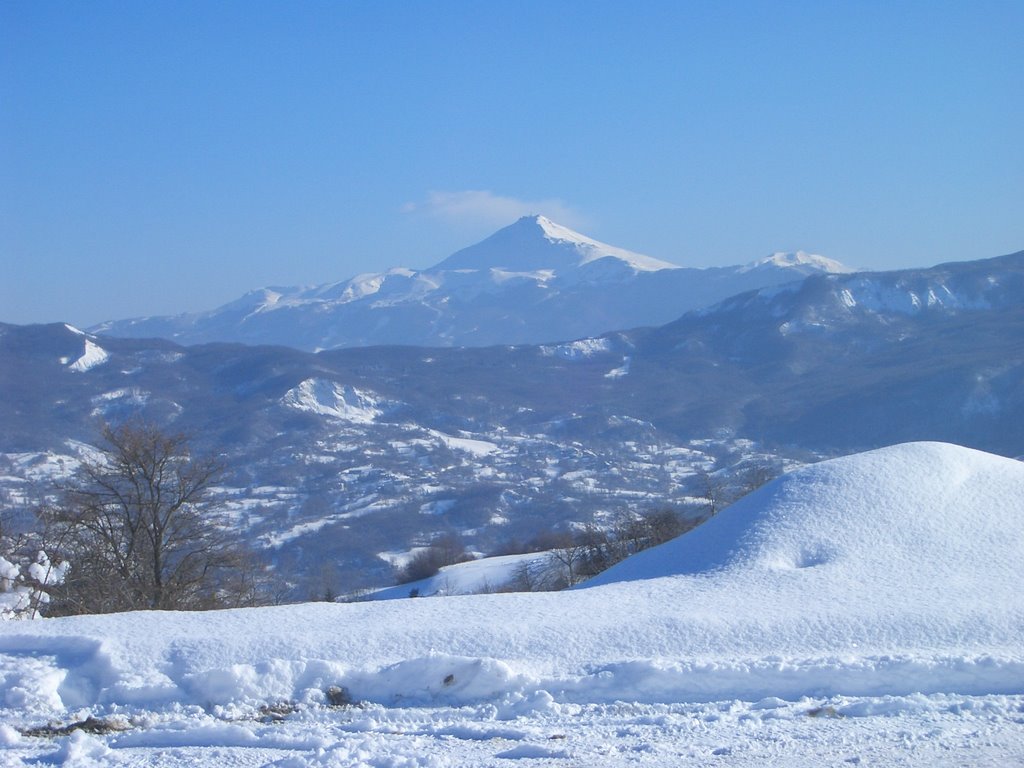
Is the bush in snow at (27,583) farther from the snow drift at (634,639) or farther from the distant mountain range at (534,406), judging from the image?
the distant mountain range at (534,406)

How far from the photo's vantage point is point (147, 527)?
1625cm

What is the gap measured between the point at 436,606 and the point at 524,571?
25943 mm

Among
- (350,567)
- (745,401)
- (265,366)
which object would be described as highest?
(265,366)

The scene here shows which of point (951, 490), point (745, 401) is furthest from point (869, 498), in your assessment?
point (745, 401)

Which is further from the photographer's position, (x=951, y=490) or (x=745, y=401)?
(x=745, y=401)

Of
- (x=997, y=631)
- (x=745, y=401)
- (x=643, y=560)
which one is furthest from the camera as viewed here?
(x=745, y=401)

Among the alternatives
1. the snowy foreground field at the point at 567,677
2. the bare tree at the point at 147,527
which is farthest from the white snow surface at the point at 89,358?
the snowy foreground field at the point at 567,677

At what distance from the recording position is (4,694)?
8.02 metres

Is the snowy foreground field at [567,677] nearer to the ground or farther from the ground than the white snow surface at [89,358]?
nearer to the ground

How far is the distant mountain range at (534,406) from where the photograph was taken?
89.4 meters

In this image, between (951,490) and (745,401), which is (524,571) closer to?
(951,490)

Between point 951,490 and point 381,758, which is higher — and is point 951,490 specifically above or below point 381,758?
above

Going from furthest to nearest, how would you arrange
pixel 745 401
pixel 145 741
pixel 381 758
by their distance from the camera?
1. pixel 745 401
2. pixel 145 741
3. pixel 381 758

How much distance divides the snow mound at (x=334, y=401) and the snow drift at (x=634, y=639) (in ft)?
420
